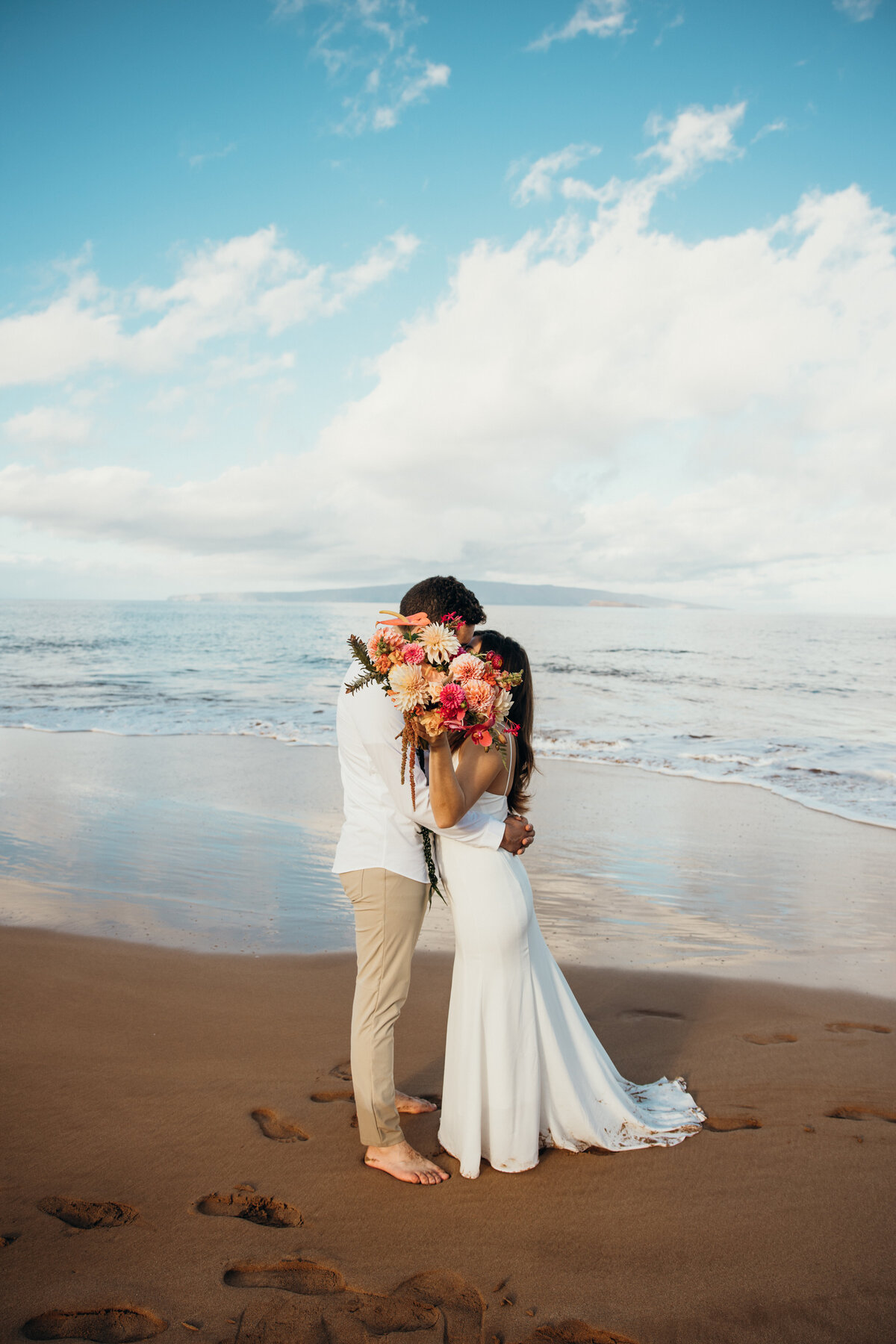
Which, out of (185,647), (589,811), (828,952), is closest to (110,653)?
(185,647)

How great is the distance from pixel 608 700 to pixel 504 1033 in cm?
1901

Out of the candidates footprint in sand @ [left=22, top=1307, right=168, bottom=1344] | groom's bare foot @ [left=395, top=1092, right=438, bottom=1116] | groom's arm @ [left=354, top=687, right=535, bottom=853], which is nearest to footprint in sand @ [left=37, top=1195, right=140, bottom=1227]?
footprint in sand @ [left=22, top=1307, right=168, bottom=1344]

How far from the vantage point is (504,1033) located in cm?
272

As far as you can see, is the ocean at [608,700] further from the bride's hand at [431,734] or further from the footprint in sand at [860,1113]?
the bride's hand at [431,734]

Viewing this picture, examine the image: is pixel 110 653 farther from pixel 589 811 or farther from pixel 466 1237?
pixel 466 1237

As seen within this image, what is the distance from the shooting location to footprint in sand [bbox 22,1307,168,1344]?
2.04 meters

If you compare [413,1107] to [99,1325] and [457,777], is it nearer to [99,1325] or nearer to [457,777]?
[99,1325]

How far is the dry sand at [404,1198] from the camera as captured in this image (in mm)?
2164

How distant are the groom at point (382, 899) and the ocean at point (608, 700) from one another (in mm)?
8146

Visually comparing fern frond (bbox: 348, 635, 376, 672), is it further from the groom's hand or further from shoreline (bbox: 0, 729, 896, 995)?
shoreline (bbox: 0, 729, 896, 995)

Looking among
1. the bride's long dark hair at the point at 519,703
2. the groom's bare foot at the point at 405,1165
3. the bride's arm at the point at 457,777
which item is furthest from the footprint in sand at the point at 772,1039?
the bride's arm at the point at 457,777

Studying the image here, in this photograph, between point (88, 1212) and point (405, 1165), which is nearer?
point (88, 1212)

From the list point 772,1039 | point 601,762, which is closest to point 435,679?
point 772,1039

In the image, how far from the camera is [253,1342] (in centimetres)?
204
